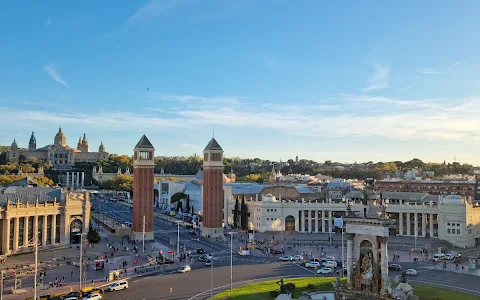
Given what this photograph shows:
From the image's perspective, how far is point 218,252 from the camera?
70375mm

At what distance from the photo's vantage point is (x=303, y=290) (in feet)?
147

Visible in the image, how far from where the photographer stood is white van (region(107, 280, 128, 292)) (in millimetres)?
46513

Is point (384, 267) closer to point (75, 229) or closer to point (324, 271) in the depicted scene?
point (324, 271)

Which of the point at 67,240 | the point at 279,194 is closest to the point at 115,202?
the point at 279,194

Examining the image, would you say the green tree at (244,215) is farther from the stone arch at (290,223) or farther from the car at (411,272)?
the car at (411,272)

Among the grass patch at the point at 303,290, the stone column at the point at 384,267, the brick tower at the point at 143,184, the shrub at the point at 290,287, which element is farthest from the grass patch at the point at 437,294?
the brick tower at the point at 143,184

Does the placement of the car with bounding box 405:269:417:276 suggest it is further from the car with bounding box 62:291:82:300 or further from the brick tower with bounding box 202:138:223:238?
the brick tower with bounding box 202:138:223:238

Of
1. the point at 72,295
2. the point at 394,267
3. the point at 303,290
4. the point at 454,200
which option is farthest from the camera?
the point at 454,200

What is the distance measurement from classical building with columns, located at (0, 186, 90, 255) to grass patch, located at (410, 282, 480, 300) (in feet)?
171

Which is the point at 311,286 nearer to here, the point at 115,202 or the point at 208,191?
the point at 208,191

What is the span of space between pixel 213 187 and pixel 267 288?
152ft

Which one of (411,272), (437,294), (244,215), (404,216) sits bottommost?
(411,272)

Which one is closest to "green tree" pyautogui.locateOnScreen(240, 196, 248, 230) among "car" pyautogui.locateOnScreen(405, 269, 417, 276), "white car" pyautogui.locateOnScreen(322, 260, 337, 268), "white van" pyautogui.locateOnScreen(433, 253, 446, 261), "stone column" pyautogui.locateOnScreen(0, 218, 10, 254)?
"white car" pyautogui.locateOnScreen(322, 260, 337, 268)

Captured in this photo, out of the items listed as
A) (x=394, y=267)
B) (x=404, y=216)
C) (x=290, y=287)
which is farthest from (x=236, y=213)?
(x=290, y=287)
